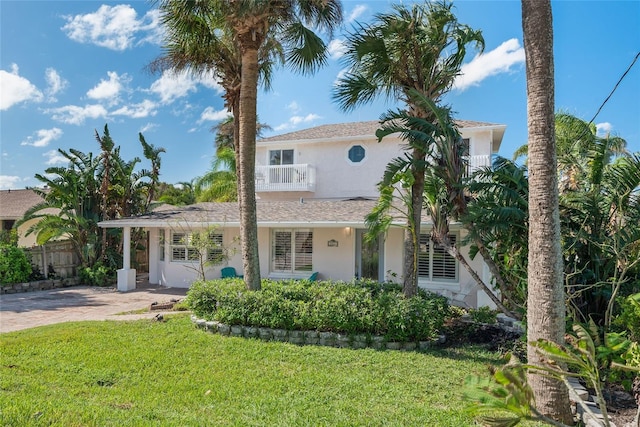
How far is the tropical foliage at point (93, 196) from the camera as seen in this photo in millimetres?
18062

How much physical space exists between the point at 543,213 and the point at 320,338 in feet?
17.8

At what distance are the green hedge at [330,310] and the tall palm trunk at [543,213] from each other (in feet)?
10.8

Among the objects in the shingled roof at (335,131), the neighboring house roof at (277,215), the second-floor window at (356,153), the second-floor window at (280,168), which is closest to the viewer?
the neighboring house roof at (277,215)

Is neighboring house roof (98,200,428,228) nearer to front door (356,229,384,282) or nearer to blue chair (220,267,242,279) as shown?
front door (356,229,384,282)

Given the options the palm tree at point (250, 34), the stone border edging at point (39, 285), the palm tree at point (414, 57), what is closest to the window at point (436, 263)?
the palm tree at point (414, 57)

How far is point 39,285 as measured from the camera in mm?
17094

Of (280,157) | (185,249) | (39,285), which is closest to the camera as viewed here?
(39,285)

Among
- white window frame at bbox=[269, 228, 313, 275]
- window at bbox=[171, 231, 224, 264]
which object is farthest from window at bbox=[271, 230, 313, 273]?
window at bbox=[171, 231, 224, 264]

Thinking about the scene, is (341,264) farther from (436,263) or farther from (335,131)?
(335,131)

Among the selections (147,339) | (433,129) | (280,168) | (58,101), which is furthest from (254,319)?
(58,101)

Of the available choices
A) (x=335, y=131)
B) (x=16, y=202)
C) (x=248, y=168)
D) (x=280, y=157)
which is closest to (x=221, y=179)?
(x=280, y=157)

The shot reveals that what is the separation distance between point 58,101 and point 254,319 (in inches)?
655

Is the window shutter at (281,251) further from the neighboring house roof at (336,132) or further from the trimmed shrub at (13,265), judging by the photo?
the trimmed shrub at (13,265)

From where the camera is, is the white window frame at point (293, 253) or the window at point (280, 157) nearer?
the white window frame at point (293, 253)
